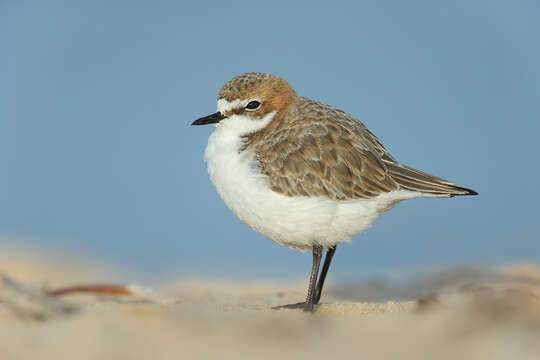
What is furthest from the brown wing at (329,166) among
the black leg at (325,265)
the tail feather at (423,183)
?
the black leg at (325,265)

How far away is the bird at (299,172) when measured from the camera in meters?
6.12

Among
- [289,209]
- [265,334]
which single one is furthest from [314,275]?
[265,334]

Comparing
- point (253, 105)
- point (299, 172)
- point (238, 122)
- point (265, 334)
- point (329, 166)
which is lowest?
point (265, 334)

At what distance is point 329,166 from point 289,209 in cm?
63

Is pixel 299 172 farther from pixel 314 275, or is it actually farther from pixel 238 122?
pixel 314 275

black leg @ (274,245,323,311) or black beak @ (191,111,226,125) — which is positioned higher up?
black beak @ (191,111,226,125)

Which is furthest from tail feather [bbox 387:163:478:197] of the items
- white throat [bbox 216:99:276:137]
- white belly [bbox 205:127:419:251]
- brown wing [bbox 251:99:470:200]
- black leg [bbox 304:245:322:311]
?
white throat [bbox 216:99:276:137]

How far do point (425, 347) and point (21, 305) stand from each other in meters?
2.79

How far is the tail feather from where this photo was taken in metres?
6.24

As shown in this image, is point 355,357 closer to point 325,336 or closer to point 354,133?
point 325,336

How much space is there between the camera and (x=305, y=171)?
6176mm

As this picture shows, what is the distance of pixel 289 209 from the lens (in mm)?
6070

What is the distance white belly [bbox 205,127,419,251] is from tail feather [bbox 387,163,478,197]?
110mm

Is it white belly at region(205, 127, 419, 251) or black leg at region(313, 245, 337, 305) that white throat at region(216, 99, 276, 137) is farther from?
black leg at region(313, 245, 337, 305)
